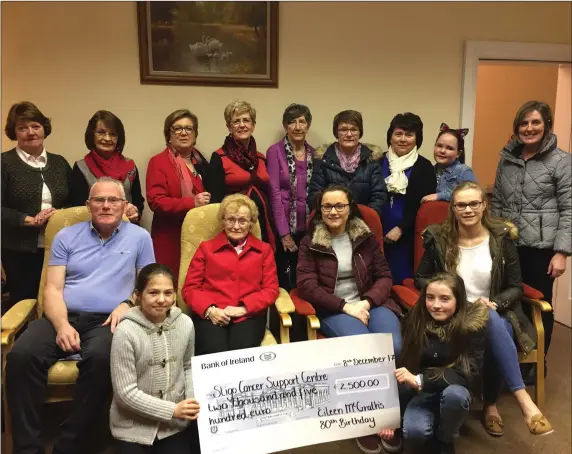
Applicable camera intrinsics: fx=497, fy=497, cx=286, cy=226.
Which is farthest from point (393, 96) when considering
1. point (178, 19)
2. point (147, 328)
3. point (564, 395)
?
point (147, 328)

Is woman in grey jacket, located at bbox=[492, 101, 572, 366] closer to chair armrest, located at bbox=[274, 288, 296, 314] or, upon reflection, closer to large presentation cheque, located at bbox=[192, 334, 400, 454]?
large presentation cheque, located at bbox=[192, 334, 400, 454]

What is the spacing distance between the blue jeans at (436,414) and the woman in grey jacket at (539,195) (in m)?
1.06

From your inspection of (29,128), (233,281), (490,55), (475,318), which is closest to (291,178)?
(233,281)

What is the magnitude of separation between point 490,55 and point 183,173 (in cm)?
241

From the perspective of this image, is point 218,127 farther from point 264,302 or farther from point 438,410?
point 438,410

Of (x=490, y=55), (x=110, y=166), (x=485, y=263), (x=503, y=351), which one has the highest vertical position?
(x=490, y=55)

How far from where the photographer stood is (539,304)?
251cm

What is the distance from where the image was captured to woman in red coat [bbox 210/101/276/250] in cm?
278

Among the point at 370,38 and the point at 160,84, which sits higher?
the point at 370,38

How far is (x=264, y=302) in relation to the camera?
2.39 meters

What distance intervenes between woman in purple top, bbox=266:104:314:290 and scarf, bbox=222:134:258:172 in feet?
0.41

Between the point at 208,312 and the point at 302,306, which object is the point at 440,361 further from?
the point at 208,312

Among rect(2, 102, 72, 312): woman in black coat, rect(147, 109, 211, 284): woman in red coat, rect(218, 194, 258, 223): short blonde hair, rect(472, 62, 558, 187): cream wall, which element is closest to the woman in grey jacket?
rect(218, 194, 258, 223): short blonde hair

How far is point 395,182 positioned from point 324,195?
0.59 m
